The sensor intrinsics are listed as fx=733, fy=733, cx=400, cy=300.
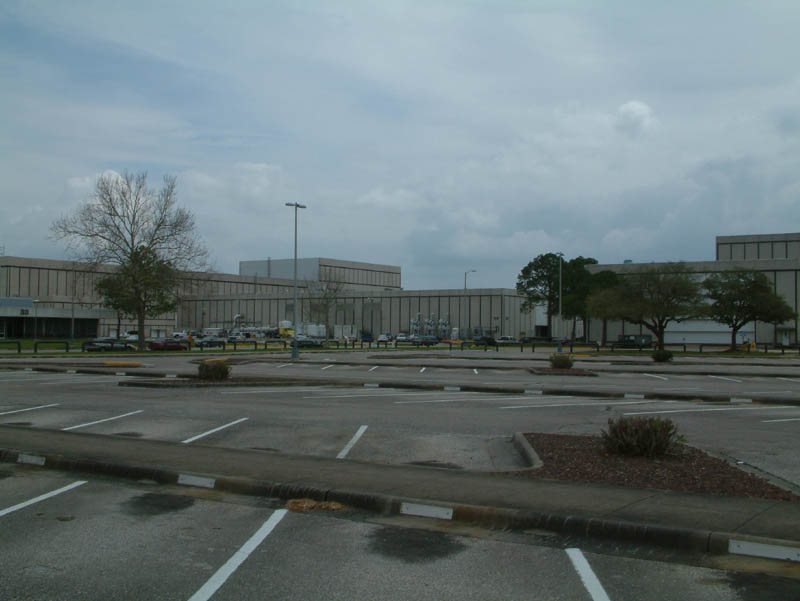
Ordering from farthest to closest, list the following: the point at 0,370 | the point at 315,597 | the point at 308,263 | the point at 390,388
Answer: the point at 308,263 → the point at 0,370 → the point at 390,388 → the point at 315,597

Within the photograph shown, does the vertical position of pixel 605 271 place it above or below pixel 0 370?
above

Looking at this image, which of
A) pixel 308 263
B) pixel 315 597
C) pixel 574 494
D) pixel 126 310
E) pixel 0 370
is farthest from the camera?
pixel 308 263

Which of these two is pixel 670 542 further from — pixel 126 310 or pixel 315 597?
pixel 126 310

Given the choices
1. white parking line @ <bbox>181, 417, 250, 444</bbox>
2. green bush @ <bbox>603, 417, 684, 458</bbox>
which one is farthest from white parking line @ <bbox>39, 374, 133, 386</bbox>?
green bush @ <bbox>603, 417, 684, 458</bbox>

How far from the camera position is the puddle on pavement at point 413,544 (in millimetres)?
6613

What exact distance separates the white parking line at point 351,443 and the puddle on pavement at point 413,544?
445 centimetres

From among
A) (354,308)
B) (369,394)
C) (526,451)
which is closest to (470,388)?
(369,394)

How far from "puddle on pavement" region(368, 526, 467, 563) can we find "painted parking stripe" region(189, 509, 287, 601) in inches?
42.2

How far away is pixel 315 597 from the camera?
549cm

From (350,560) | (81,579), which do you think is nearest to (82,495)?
(81,579)

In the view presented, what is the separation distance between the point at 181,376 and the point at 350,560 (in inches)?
889

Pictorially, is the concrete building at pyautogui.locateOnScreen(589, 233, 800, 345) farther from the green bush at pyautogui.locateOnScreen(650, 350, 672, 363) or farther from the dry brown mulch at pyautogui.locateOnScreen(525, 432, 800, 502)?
Answer: the dry brown mulch at pyautogui.locateOnScreen(525, 432, 800, 502)

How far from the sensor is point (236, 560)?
636 cm

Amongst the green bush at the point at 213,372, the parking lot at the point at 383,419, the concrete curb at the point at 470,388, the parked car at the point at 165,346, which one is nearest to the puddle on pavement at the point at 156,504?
the parking lot at the point at 383,419
